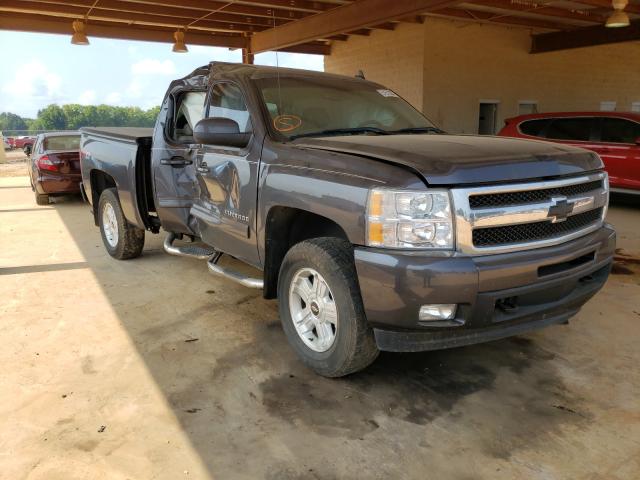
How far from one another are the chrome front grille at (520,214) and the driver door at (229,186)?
1.55 m

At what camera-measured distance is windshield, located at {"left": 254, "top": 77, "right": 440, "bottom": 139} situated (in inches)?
148

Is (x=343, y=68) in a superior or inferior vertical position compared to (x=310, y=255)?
superior

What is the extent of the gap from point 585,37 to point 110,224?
13128 millimetres

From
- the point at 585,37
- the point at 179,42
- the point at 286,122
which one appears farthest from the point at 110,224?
the point at 585,37

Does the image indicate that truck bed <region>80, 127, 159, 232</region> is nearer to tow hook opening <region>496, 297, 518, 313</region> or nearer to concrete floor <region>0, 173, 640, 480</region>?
concrete floor <region>0, 173, 640, 480</region>

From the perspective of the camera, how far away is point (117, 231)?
6008 mm

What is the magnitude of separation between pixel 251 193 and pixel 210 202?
2.42ft

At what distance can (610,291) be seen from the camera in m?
4.86

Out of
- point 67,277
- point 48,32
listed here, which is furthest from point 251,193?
point 48,32

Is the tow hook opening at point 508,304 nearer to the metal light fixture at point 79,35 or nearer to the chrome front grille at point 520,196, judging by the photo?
the chrome front grille at point 520,196

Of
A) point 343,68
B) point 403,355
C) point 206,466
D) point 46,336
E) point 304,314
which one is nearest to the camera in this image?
point 206,466

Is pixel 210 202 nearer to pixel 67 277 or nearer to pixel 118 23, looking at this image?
pixel 67 277

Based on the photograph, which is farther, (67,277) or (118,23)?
(118,23)

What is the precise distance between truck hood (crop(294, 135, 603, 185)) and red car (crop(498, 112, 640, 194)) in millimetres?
6338
